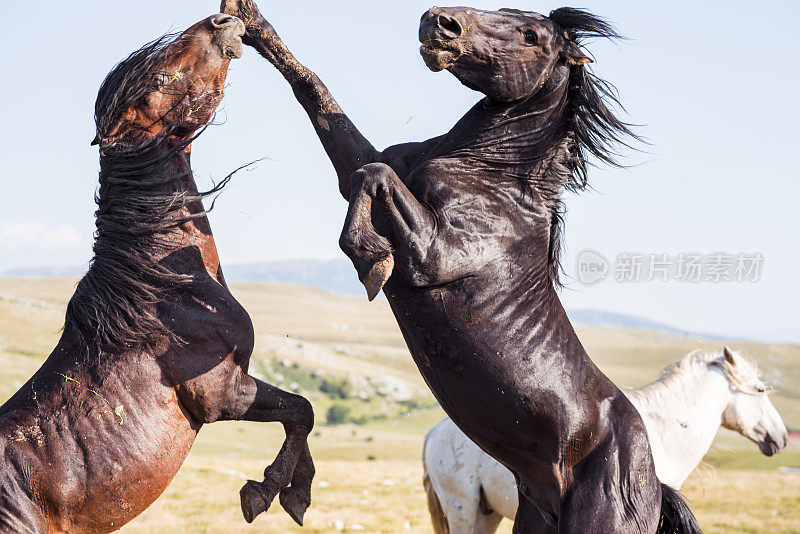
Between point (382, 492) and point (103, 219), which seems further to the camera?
point (382, 492)

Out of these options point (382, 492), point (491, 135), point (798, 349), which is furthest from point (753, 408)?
point (798, 349)

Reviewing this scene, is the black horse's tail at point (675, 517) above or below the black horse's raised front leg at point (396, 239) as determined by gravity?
below

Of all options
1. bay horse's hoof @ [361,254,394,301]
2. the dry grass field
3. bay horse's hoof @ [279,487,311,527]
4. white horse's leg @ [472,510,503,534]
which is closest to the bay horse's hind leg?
bay horse's hoof @ [279,487,311,527]

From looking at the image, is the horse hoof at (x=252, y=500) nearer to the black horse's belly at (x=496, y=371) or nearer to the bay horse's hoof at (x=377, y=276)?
the black horse's belly at (x=496, y=371)

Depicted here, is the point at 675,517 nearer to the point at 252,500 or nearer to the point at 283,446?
the point at 283,446

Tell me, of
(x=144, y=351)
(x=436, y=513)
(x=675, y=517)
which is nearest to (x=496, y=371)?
(x=675, y=517)

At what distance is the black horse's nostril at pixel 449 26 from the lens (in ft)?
12.0

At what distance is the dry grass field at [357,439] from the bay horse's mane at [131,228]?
0.60 m

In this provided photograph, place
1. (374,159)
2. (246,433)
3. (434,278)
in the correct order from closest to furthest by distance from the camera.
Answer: (434,278) < (374,159) < (246,433)

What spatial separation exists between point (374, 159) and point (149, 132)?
1214mm

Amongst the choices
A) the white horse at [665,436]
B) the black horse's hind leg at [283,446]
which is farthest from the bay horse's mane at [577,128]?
the white horse at [665,436]

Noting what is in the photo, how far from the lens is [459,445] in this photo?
7.54m

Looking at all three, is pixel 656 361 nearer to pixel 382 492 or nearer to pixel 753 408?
pixel 382 492

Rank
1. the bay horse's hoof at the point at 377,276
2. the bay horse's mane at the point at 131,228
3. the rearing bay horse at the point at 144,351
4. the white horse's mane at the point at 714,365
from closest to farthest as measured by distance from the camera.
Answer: the bay horse's hoof at the point at 377,276 < the rearing bay horse at the point at 144,351 < the bay horse's mane at the point at 131,228 < the white horse's mane at the point at 714,365
